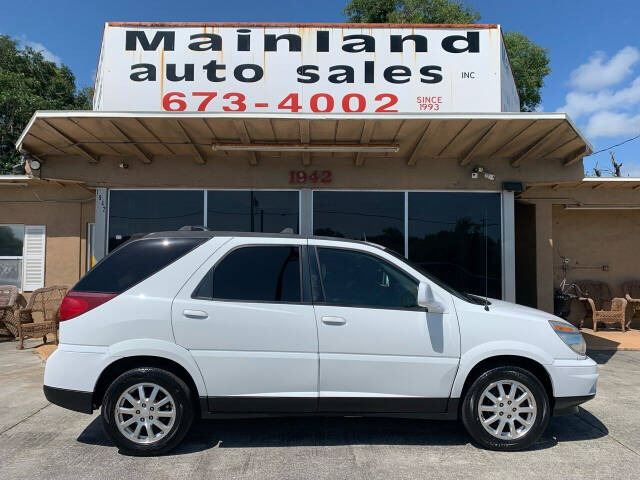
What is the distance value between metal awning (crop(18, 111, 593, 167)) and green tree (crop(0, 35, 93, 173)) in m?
13.3

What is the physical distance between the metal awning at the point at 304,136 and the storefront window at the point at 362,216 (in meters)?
0.70

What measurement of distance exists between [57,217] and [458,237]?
27.7 feet

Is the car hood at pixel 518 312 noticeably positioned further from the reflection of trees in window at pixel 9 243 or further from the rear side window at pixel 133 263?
the reflection of trees in window at pixel 9 243

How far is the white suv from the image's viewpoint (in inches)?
148

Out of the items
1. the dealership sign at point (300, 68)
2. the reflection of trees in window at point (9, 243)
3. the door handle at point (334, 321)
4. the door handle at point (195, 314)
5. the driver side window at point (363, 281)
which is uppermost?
the dealership sign at point (300, 68)

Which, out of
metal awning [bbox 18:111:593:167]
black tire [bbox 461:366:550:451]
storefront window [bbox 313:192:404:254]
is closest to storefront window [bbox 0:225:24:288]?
metal awning [bbox 18:111:593:167]

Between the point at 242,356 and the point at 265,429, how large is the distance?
1.10 m

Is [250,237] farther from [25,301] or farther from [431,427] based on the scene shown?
[25,301]

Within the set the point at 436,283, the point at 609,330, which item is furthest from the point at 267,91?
the point at 609,330

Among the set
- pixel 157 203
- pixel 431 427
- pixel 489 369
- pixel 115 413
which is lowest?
pixel 431 427

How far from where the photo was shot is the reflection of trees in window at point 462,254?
8.18 metres

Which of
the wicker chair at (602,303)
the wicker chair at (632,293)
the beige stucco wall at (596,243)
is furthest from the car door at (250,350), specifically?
the wicker chair at (632,293)

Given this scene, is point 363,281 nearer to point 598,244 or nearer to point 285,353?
point 285,353

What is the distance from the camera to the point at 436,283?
404 centimetres
